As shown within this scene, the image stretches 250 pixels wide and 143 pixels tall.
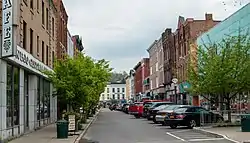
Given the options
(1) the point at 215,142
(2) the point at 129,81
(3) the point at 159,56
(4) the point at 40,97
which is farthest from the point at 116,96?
(1) the point at 215,142

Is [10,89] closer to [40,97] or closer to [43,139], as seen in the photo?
[43,139]

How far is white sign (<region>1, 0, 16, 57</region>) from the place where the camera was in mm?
18016

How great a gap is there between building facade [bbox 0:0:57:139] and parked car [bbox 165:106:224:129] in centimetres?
836

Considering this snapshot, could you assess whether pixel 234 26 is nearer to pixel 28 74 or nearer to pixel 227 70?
pixel 227 70

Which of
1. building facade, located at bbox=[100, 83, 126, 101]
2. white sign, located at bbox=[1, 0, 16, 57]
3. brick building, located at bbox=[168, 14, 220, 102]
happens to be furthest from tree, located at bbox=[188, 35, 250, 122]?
building facade, located at bbox=[100, 83, 126, 101]

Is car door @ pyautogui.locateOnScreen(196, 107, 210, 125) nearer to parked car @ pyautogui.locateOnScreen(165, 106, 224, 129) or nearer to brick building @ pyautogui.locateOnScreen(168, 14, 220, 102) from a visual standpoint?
parked car @ pyautogui.locateOnScreen(165, 106, 224, 129)

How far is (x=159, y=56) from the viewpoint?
84.6 m

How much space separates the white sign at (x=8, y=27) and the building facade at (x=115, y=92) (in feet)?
496

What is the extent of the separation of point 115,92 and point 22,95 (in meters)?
147

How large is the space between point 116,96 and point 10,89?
150 m

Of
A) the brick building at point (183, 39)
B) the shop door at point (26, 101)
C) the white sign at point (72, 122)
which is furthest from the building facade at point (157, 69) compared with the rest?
the white sign at point (72, 122)

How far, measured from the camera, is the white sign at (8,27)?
1802cm

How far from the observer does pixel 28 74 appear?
28.1 meters

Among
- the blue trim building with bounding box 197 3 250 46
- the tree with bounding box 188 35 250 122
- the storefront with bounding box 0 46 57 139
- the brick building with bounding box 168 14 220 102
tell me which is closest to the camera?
the storefront with bounding box 0 46 57 139
